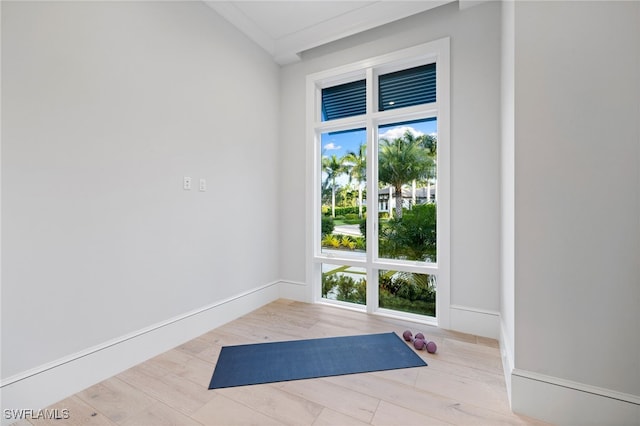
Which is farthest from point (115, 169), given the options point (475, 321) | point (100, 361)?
point (475, 321)

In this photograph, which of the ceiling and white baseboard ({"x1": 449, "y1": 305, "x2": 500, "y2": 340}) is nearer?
white baseboard ({"x1": 449, "y1": 305, "x2": 500, "y2": 340})

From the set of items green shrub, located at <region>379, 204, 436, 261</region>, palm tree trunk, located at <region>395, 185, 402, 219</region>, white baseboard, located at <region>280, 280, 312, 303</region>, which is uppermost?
palm tree trunk, located at <region>395, 185, 402, 219</region>

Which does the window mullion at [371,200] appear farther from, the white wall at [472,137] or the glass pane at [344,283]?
the white wall at [472,137]

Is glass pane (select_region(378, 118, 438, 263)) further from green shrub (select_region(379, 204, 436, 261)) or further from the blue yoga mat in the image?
the blue yoga mat

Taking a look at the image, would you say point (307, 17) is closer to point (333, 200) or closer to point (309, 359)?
point (333, 200)

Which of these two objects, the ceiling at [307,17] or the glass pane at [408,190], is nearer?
the ceiling at [307,17]

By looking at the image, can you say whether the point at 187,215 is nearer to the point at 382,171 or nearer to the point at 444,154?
the point at 382,171

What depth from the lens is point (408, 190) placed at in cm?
286

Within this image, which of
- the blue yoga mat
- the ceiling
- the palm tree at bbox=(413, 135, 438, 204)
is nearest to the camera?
the blue yoga mat

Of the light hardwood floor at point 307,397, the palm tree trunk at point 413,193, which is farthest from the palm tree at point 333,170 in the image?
the light hardwood floor at point 307,397

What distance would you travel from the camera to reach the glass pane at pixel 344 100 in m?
3.13

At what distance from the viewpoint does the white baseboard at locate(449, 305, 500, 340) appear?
7.76 feet

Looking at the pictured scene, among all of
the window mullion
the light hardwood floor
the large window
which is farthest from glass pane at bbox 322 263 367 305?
the light hardwood floor

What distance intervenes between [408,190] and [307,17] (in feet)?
6.58
